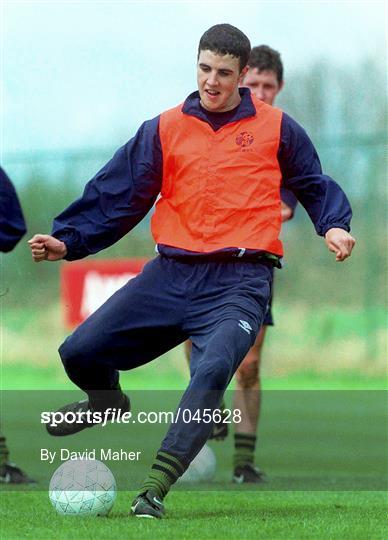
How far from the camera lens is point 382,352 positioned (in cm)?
1775

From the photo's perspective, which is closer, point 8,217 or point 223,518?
point 223,518

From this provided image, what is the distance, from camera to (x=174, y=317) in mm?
6098

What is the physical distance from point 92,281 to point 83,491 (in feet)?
38.7

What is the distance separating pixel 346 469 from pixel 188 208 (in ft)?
9.82

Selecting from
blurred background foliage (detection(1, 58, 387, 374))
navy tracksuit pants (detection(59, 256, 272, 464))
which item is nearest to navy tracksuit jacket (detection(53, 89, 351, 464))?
navy tracksuit pants (detection(59, 256, 272, 464))

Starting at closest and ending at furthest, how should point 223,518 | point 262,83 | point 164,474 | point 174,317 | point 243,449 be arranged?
point 164,474 < point 223,518 < point 174,317 < point 243,449 < point 262,83

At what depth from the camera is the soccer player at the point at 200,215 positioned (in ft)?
20.0

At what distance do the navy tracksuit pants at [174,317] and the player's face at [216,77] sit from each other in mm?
721

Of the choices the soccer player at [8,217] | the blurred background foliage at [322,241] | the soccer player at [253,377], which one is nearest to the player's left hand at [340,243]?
the soccer player at [253,377]

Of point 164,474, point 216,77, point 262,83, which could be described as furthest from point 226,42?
point 262,83

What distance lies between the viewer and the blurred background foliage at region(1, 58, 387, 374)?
701 inches

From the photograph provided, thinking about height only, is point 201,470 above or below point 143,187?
below

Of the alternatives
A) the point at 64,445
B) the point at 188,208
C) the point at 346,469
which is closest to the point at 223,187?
the point at 188,208

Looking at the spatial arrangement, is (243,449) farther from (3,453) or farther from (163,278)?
(163,278)
